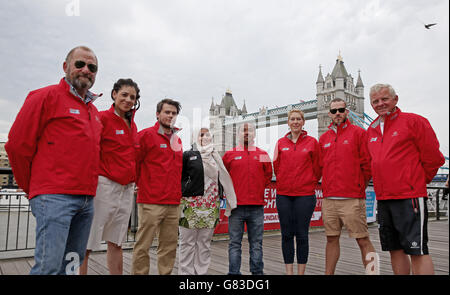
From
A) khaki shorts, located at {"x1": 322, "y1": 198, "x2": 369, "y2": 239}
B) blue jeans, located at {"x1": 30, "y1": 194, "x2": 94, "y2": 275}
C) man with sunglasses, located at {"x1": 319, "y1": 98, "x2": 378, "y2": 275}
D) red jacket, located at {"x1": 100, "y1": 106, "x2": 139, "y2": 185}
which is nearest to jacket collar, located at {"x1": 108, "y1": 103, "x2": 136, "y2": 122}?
red jacket, located at {"x1": 100, "y1": 106, "x2": 139, "y2": 185}

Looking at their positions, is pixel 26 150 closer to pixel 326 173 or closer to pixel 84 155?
pixel 84 155

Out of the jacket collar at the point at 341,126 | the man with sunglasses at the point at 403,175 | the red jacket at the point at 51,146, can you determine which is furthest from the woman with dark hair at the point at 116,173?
the man with sunglasses at the point at 403,175

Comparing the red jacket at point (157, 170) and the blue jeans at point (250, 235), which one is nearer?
the red jacket at point (157, 170)

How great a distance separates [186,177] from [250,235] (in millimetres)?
905

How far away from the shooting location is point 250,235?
10.4ft

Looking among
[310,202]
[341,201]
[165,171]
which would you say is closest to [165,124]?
[165,171]

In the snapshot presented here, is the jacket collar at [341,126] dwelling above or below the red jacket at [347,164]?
above

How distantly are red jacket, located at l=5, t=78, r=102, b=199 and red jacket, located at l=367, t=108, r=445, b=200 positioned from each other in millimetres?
2120

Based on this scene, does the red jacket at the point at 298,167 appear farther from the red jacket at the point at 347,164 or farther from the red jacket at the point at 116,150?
the red jacket at the point at 116,150

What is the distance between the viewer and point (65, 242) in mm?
1590

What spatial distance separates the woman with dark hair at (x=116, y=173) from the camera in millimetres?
2225

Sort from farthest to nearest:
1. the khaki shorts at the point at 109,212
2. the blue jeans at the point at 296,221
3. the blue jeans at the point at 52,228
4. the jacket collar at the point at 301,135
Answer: the jacket collar at the point at 301,135 → the blue jeans at the point at 296,221 → the khaki shorts at the point at 109,212 → the blue jeans at the point at 52,228

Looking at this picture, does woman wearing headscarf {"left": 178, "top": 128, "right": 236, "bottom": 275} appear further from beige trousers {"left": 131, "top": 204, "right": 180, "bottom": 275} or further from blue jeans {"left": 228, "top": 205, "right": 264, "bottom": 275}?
beige trousers {"left": 131, "top": 204, "right": 180, "bottom": 275}
